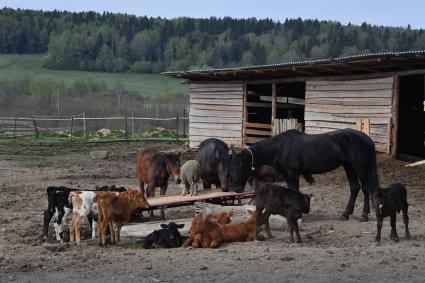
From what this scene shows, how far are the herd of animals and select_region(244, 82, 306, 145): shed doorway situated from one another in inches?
347

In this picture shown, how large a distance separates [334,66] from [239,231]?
10.1 m

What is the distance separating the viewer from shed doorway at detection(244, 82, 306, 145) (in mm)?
24750

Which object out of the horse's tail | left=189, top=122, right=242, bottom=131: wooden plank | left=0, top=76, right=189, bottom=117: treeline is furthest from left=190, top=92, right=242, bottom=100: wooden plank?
left=0, top=76, right=189, bottom=117: treeline

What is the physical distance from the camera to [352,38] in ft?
333

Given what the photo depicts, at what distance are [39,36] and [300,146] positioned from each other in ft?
367

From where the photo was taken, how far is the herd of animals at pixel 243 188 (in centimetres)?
1151

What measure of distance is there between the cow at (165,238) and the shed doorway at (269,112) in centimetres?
1312

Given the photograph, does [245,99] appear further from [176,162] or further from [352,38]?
[352,38]

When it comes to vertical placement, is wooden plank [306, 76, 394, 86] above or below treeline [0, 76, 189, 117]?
above

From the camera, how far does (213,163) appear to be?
15648mm

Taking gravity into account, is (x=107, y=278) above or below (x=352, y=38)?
below

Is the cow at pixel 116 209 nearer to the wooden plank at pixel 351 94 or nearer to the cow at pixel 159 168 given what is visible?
the cow at pixel 159 168

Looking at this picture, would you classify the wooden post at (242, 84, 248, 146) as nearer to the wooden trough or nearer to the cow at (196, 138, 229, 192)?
the cow at (196, 138, 229, 192)

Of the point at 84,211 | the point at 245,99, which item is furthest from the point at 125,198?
the point at 245,99
